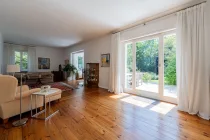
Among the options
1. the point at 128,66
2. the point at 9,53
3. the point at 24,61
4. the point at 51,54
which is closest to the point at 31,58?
the point at 24,61

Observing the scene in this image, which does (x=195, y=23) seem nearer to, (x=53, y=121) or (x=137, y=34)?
(x=137, y=34)

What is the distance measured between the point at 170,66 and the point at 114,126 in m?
2.42

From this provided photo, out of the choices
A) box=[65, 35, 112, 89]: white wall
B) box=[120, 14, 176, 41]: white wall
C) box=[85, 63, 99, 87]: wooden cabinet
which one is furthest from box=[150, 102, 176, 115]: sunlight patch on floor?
box=[85, 63, 99, 87]: wooden cabinet

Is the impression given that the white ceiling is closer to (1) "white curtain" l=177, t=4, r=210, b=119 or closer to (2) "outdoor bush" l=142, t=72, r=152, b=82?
(1) "white curtain" l=177, t=4, r=210, b=119

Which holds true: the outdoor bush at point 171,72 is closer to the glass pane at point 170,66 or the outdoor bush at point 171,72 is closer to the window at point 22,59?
the glass pane at point 170,66

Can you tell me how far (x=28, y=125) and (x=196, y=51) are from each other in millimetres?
3795

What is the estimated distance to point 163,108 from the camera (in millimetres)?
2934

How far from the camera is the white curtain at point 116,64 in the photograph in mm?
4523

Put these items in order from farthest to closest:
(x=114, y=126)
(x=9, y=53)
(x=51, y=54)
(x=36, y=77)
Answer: (x=51, y=54) < (x=9, y=53) < (x=36, y=77) < (x=114, y=126)

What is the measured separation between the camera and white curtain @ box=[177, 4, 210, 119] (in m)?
2.46

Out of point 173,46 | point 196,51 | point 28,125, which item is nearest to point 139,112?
point 196,51

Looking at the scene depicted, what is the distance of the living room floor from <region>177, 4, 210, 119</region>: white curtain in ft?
1.01

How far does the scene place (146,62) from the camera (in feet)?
13.1

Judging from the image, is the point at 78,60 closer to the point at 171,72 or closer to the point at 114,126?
the point at 171,72
